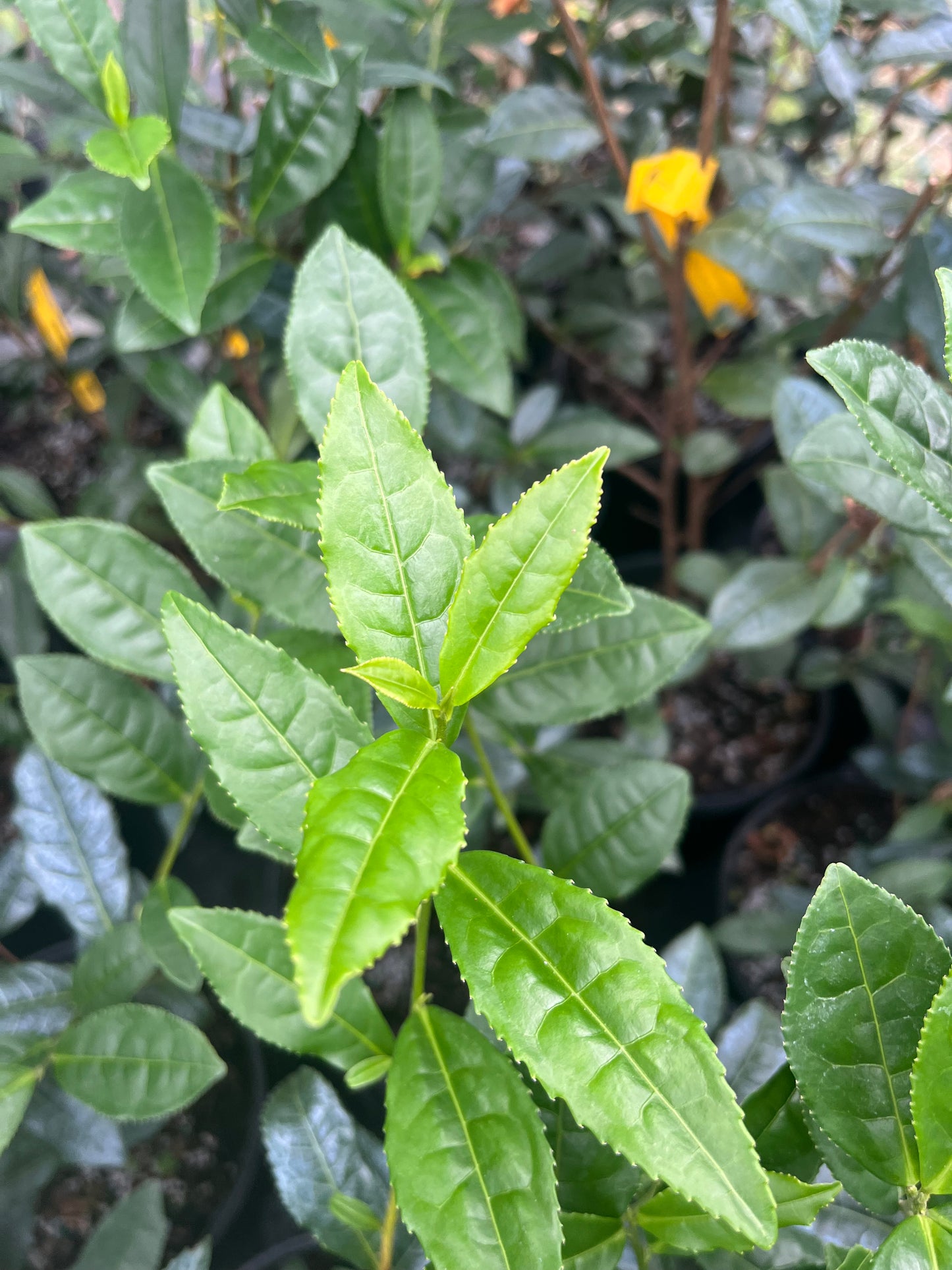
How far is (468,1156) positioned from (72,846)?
604 mm

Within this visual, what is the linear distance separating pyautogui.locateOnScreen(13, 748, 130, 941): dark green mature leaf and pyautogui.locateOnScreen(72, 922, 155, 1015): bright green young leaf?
123 mm

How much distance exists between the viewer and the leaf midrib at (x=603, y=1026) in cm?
37

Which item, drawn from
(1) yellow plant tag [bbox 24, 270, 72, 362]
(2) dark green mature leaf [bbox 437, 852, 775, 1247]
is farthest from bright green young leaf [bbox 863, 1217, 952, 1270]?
(1) yellow plant tag [bbox 24, 270, 72, 362]

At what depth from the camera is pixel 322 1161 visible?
2.45 ft

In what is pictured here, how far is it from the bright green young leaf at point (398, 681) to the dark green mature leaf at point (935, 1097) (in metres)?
0.27

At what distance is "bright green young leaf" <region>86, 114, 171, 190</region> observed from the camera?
2.22ft

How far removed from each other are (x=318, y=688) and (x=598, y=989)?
0.69ft

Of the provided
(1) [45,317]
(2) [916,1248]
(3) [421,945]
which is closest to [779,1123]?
(2) [916,1248]

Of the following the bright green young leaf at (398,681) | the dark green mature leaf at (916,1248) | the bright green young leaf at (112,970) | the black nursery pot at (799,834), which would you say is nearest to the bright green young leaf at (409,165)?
the bright green young leaf at (398,681)

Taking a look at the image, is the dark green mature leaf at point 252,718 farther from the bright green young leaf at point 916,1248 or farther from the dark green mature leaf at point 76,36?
the dark green mature leaf at point 76,36

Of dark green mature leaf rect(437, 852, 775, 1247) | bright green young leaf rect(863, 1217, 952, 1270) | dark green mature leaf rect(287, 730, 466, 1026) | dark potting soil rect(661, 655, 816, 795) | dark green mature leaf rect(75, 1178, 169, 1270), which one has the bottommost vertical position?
dark potting soil rect(661, 655, 816, 795)

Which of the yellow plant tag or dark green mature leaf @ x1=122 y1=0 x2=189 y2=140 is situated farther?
the yellow plant tag

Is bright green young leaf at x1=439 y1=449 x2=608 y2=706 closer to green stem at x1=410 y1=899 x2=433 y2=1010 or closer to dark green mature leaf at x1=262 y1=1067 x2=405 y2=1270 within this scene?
green stem at x1=410 y1=899 x2=433 y2=1010

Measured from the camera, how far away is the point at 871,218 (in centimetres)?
94
